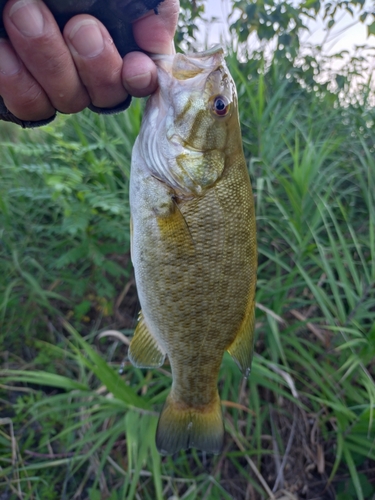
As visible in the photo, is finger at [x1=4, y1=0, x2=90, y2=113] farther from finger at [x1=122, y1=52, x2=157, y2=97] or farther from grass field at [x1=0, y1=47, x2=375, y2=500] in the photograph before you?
grass field at [x1=0, y1=47, x2=375, y2=500]

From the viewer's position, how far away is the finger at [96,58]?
3.29 feet

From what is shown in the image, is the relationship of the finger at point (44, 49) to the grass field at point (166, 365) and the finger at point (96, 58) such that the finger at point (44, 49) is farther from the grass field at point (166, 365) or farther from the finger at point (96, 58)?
the grass field at point (166, 365)

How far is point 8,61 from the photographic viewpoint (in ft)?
3.38

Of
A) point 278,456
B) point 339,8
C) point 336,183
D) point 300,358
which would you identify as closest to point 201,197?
point 300,358

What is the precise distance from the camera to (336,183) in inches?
101

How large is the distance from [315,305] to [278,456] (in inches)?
34.5

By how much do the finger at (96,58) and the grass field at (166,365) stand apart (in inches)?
29.6

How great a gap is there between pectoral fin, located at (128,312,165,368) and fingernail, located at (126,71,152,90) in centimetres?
86

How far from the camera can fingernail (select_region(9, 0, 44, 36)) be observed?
91 cm

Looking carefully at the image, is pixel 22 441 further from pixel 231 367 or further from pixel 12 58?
pixel 12 58

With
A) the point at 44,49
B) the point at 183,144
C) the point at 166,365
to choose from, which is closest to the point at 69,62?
the point at 44,49

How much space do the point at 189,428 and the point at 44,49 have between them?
4.66ft

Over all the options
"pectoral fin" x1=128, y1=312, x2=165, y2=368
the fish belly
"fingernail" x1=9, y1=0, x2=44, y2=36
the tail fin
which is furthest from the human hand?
the tail fin

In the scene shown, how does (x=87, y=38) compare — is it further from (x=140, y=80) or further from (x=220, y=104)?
(x=220, y=104)
